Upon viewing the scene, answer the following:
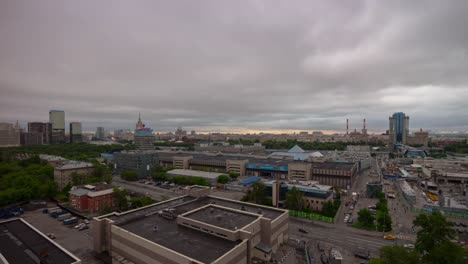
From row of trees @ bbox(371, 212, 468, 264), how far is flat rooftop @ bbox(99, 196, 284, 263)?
10.2 m

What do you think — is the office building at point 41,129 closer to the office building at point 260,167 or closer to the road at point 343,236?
the office building at point 260,167

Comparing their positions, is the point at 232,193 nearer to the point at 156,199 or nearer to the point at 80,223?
the point at 156,199

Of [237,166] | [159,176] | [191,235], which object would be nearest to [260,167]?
[237,166]

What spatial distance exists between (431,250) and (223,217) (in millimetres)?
16462

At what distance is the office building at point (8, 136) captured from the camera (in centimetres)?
11669

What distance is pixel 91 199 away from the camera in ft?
111

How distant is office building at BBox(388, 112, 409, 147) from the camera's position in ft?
409

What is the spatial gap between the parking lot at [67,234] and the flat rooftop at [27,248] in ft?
12.9

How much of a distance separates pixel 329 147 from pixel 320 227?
96.6 m

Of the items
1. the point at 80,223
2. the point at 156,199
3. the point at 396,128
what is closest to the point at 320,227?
the point at 156,199

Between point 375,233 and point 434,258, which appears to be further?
point 375,233

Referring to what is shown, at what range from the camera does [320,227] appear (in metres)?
28.1

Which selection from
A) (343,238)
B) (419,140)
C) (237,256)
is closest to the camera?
(237,256)

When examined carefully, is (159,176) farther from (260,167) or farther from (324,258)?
(324,258)
